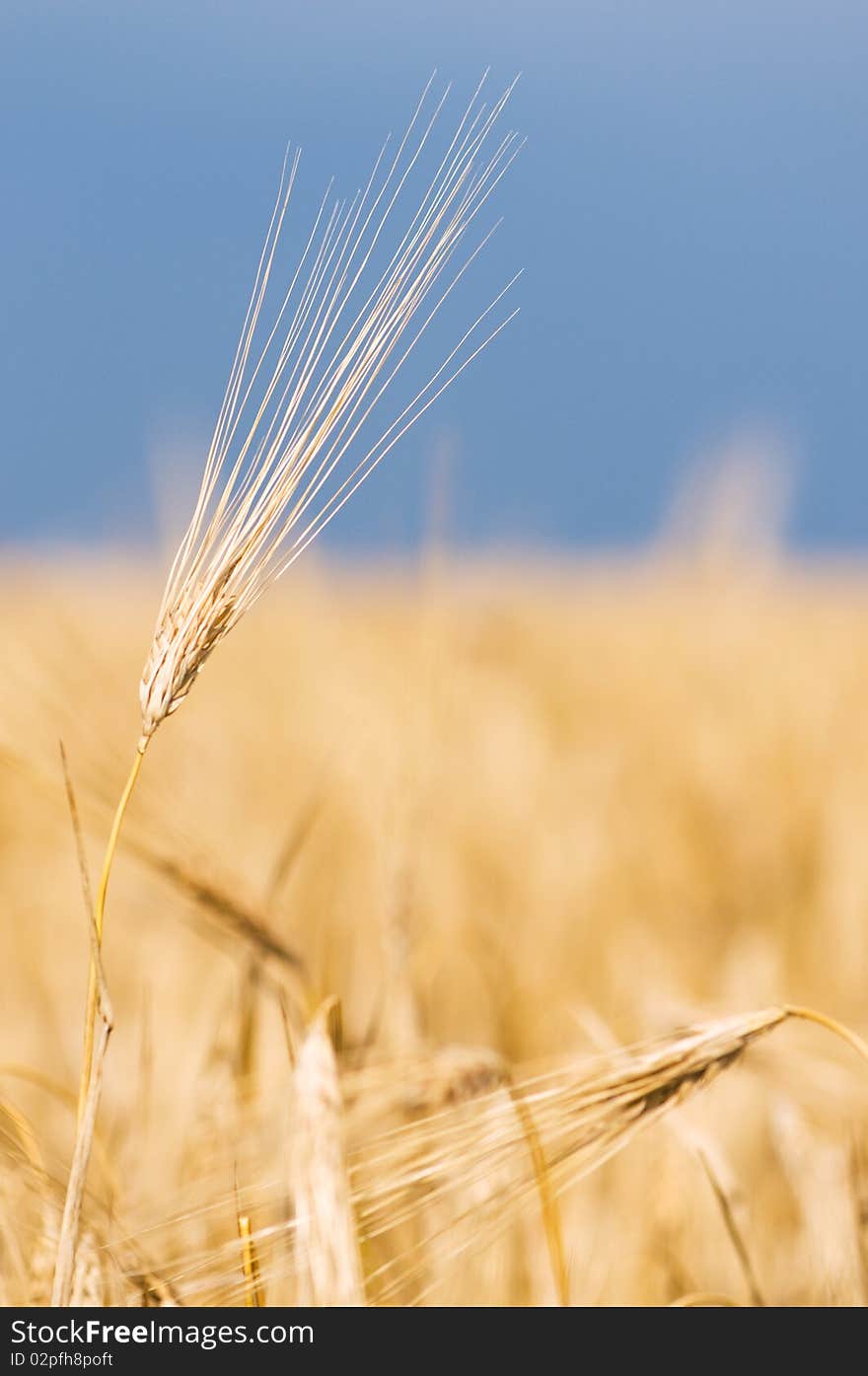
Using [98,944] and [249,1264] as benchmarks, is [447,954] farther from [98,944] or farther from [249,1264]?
[98,944]

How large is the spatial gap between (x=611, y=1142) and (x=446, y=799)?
195 cm

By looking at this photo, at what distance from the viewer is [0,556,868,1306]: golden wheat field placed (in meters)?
0.59

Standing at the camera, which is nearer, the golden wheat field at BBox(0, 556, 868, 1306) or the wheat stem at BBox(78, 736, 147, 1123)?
the wheat stem at BBox(78, 736, 147, 1123)

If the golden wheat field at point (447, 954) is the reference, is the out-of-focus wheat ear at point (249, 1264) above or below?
below

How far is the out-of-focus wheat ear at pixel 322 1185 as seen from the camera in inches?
19.3

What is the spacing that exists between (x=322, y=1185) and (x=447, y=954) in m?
1.39

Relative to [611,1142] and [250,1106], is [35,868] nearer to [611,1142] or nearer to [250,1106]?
[250,1106]

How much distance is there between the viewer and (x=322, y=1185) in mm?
500

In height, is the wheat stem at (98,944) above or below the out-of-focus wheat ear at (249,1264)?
above

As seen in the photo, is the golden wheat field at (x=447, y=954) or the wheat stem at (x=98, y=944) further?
the golden wheat field at (x=447, y=954)

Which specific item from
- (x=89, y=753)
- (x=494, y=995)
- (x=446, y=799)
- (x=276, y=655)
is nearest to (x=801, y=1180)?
(x=494, y=995)

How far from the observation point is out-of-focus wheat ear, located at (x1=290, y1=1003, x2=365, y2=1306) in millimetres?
490

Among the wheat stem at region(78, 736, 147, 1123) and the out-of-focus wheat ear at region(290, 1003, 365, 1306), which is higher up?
the wheat stem at region(78, 736, 147, 1123)

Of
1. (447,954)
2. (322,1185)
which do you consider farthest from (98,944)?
(447,954)
